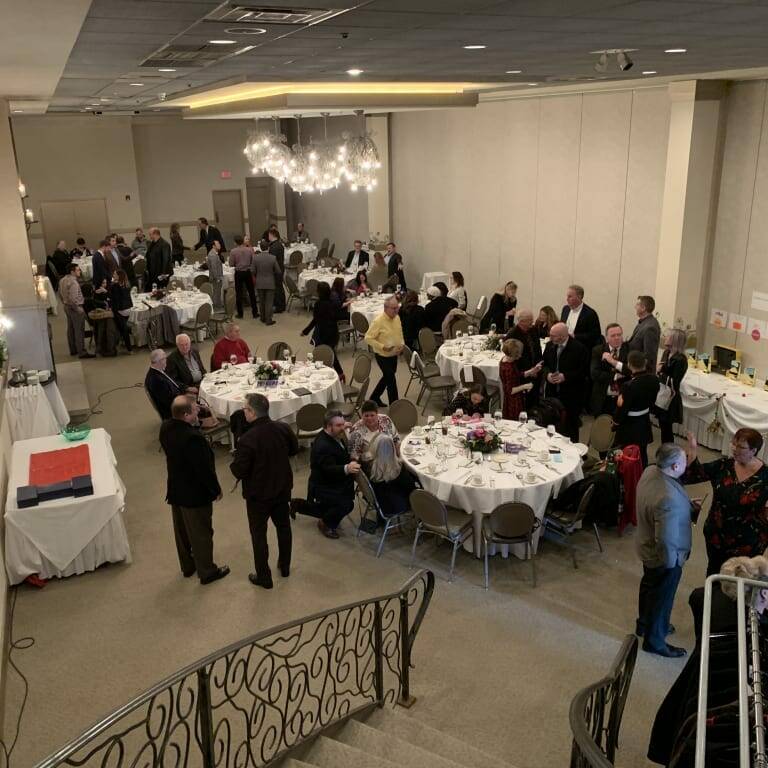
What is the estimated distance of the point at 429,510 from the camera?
249 inches

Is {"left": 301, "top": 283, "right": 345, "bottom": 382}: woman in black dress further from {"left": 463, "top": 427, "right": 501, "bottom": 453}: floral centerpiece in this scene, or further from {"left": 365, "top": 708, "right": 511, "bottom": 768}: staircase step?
{"left": 365, "top": 708, "right": 511, "bottom": 768}: staircase step

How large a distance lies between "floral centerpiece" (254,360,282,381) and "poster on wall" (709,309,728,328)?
5517 millimetres

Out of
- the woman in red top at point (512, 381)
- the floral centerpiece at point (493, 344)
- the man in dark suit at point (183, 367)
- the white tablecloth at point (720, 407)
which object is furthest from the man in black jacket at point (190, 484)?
the white tablecloth at point (720, 407)

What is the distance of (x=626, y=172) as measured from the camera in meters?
10.9

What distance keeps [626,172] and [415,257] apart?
6.53 meters

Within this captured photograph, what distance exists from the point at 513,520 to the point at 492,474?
1.97ft

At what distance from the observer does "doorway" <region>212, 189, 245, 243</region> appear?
22.2 meters

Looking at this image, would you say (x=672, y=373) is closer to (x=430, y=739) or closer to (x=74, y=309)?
(x=430, y=739)

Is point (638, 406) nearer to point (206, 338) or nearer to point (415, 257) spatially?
point (206, 338)

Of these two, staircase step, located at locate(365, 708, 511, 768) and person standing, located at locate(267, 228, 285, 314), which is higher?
person standing, located at locate(267, 228, 285, 314)

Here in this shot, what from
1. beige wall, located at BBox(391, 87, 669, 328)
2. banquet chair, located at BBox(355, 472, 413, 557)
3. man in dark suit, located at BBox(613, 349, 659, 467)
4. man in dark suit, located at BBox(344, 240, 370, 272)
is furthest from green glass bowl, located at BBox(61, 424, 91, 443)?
man in dark suit, located at BBox(344, 240, 370, 272)

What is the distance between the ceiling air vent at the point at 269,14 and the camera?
335 cm

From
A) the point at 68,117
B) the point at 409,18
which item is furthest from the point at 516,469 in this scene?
the point at 68,117

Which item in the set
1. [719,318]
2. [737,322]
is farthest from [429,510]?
[719,318]
